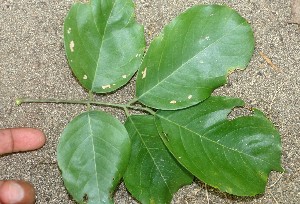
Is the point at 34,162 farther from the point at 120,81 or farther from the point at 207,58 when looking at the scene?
the point at 207,58

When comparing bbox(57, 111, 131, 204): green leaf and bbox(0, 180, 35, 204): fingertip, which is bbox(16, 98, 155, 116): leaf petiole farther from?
bbox(0, 180, 35, 204): fingertip

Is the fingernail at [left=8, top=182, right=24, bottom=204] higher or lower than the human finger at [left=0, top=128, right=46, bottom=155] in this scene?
lower

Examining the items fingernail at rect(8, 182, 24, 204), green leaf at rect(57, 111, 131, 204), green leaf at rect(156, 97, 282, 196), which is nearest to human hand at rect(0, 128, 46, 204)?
fingernail at rect(8, 182, 24, 204)

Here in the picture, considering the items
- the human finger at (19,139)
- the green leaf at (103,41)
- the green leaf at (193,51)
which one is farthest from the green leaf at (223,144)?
the human finger at (19,139)

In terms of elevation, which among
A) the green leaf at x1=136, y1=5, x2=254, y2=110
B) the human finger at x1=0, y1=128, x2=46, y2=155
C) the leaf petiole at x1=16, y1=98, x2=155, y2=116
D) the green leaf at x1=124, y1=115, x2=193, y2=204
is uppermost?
the green leaf at x1=136, y1=5, x2=254, y2=110

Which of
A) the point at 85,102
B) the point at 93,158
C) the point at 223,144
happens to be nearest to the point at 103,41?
the point at 85,102

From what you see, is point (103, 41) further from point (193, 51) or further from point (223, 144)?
point (223, 144)

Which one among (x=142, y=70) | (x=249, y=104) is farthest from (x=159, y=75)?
(x=249, y=104)
